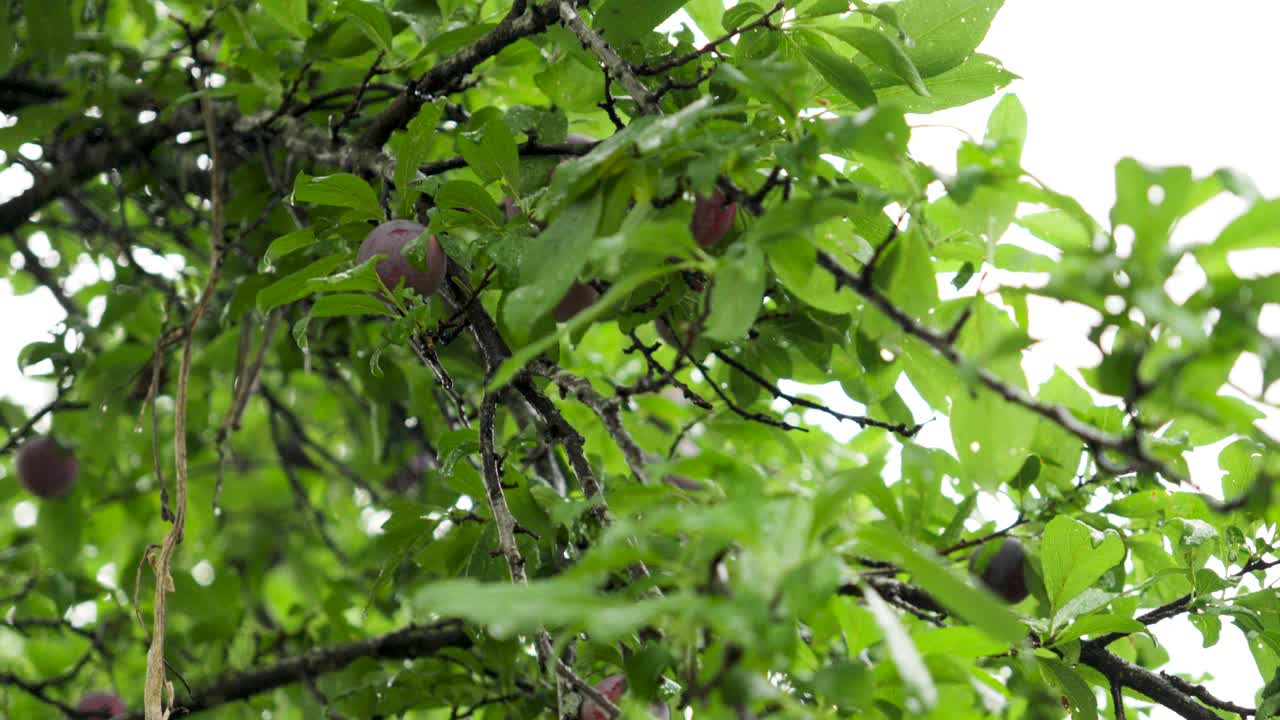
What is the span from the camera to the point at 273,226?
5.15 feet

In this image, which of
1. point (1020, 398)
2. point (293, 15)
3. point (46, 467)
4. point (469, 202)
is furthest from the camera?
point (46, 467)

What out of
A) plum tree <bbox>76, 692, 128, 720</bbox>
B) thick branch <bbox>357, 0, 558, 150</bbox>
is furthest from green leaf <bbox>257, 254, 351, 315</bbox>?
plum tree <bbox>76, 692, 128, 720</bbox>

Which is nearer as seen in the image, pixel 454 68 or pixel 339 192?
pixel 339 192

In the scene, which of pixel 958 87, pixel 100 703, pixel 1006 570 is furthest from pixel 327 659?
pixel 958 87

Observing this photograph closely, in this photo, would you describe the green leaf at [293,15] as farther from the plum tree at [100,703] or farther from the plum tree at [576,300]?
the plum tree at [100,703]

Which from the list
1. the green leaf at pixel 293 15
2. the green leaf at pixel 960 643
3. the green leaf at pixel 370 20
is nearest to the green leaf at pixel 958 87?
the green leaf at pixel 960 643

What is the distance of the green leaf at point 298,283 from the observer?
3.04 feet

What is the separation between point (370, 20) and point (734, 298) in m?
0.73

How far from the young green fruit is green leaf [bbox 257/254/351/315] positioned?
80 centimetres

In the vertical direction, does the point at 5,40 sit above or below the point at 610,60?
below

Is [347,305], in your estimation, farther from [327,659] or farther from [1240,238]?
Answer: [327,659]

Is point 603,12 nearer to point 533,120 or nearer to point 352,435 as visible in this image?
point 533,120

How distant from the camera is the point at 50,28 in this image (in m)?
1.48

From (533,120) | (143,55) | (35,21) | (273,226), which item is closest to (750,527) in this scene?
(533,120)
